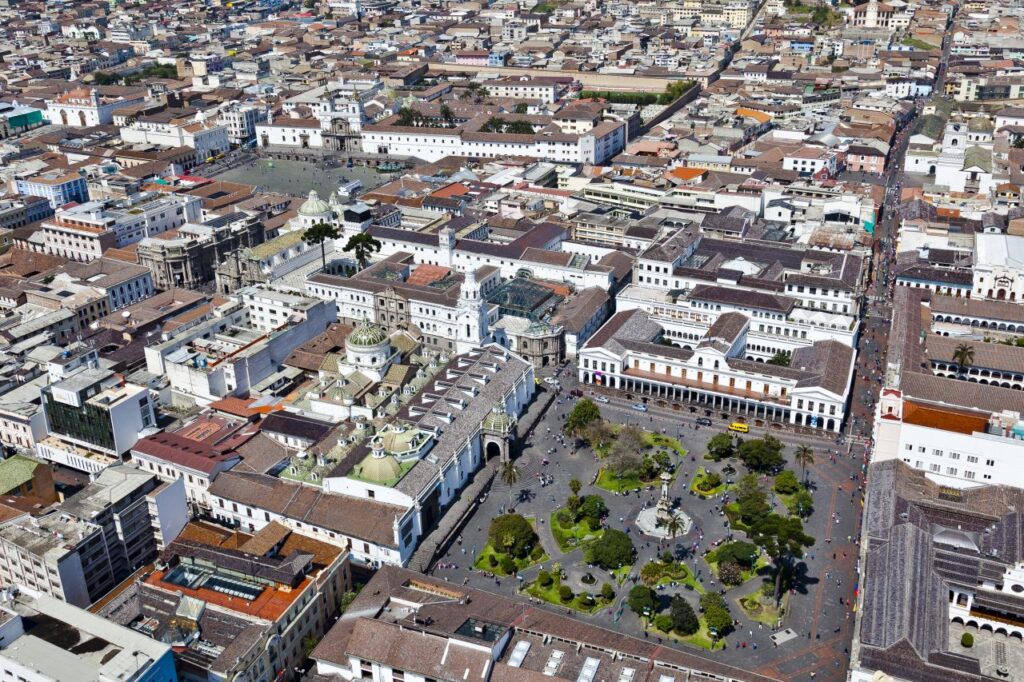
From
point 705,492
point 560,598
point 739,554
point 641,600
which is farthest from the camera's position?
point 705,492

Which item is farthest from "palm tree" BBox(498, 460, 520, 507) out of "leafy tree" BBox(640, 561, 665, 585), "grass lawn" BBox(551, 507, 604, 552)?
"leafy tree" BBox(640, 561, 665, 585)

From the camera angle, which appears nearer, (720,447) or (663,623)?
(663,623)

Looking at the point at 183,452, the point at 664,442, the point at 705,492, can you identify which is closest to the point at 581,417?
the point at 664,442

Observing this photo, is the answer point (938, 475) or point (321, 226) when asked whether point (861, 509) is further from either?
point (321, 226)

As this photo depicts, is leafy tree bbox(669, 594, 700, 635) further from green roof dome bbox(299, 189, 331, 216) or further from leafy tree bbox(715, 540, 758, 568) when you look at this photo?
green roof dome bbox(299, 189, 331, 216)

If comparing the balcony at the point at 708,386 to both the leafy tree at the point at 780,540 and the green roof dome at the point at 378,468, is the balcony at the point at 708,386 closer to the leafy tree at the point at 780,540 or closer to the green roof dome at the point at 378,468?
the leafy tree at the point at 780,540

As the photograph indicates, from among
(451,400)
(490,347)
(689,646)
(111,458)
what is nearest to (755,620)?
(689,646)

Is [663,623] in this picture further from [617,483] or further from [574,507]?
[617,483]
